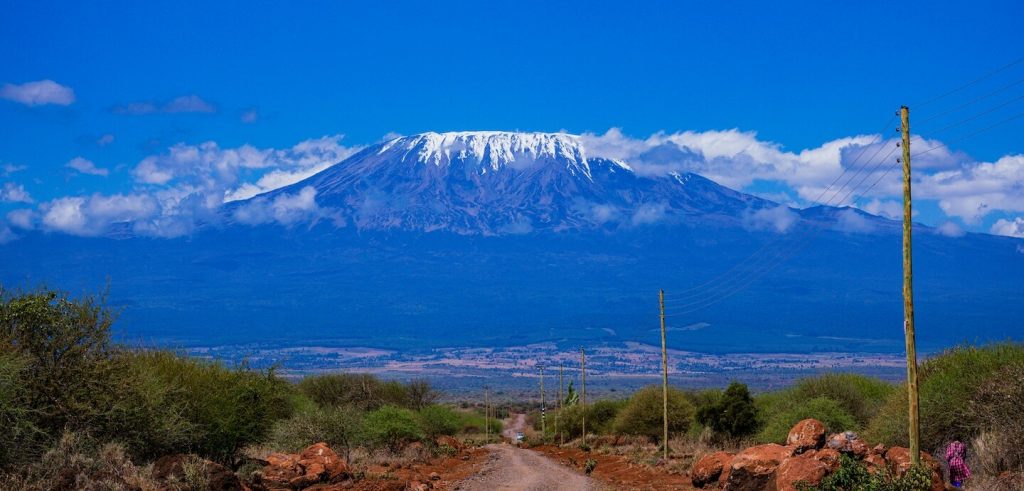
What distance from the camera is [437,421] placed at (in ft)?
223

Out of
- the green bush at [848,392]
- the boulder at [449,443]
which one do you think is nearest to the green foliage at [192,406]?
the green bush at [848,392]

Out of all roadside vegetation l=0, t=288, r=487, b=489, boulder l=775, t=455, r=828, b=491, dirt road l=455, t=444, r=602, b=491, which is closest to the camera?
roadside vegetation l=0, t=288, r=487, b=489

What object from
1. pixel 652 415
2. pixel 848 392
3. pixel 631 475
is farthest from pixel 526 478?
pixel 652 415

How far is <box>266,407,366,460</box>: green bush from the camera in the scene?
37.3 metres

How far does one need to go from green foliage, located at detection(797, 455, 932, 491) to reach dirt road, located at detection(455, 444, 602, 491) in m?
8.24

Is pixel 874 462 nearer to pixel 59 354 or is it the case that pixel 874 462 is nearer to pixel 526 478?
pixel 526 478

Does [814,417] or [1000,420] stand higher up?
[1000,420]

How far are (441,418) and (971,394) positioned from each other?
47.7 m

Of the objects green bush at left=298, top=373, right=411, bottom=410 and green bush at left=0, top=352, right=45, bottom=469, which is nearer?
green bush at left=0, top=352, right=45, bottom=469

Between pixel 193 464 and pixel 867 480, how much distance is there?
13.5 meters

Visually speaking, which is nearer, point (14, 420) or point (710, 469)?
point (14, 420)

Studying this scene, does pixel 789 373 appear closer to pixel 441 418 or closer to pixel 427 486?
pixel 441 418

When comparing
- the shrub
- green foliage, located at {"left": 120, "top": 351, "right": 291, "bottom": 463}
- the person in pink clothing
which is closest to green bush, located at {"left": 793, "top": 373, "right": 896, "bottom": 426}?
the shrub

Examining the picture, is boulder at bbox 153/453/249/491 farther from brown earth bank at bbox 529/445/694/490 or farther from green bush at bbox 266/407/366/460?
green bush at bbox 266/407/366/460
